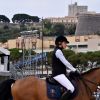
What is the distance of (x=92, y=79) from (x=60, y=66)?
0.72 m

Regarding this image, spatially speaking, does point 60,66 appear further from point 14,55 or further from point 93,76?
point 14,55

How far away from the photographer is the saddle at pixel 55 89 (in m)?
→ 11.0

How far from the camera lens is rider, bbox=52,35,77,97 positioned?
10883 millimetres

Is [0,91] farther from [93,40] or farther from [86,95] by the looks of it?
[93,40]

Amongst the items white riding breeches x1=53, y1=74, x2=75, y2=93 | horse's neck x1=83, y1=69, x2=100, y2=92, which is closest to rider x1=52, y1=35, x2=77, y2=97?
white riding breeches x1=53, y1=74, x2=75, y2=93

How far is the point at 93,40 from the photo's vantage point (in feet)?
432

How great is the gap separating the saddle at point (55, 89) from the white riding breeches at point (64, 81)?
82 mm

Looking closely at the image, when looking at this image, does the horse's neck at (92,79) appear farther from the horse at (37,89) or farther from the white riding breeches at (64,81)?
the white riding breeches at (64,81)

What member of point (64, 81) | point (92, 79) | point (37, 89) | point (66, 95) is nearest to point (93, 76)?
point (92, 79)

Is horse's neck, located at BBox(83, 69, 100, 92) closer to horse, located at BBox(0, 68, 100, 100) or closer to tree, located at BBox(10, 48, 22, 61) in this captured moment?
horse, located at BBox(0, 68, 100, 100)

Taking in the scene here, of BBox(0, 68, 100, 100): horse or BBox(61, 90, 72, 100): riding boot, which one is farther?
BBox(0, 68, 100, 100): horse

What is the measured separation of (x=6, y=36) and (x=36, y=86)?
Answer: 14548 cm

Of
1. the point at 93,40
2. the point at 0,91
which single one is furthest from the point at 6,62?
the point at 93,40

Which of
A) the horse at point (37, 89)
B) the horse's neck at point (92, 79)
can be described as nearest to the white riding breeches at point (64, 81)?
the horse at point (37, 89)
